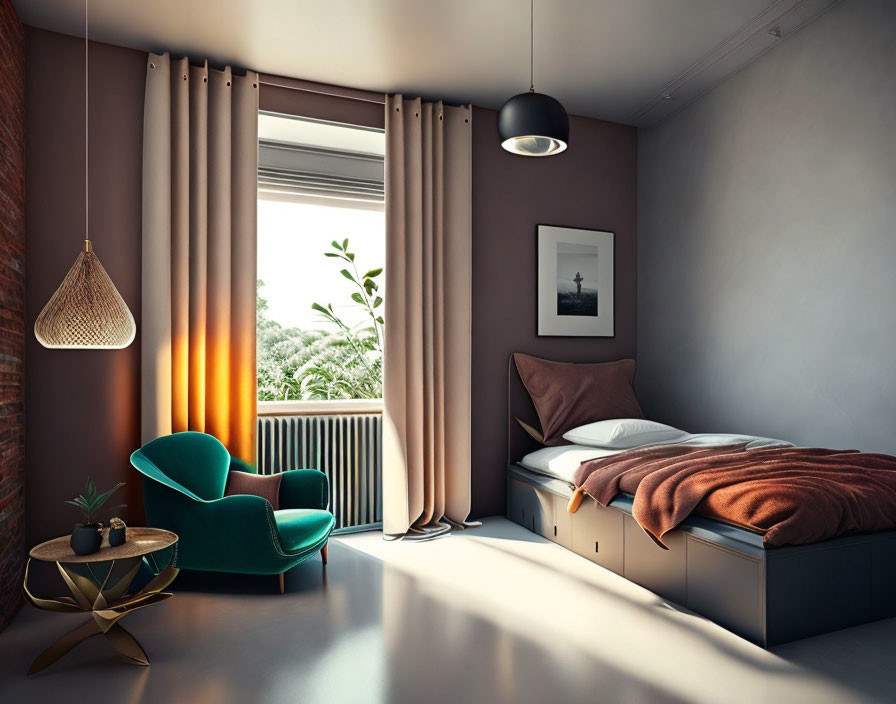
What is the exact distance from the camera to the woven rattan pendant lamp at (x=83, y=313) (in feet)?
8.62

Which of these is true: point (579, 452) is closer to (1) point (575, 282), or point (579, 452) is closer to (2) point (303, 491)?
(1) point (575, 282)

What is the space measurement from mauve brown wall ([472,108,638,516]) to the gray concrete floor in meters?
1.29

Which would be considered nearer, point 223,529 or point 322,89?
point 223,529

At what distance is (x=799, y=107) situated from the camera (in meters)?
3.48

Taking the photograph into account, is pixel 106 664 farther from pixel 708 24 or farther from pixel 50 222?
pixel 708 24

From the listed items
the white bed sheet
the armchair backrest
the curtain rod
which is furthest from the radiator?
the curtain rod

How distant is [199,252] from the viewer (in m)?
3.49

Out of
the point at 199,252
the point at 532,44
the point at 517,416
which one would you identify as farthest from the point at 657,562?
the point at 199,252

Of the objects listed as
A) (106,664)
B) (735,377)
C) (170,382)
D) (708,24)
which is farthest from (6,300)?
(735,377)

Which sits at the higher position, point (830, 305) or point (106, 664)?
point (830, 305)

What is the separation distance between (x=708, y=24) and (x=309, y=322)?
3.00 m

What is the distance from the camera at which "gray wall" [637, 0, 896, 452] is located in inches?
122

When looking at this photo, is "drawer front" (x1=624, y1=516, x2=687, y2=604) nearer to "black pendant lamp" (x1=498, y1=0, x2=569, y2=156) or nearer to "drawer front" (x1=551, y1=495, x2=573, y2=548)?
"drawer front" (x1=551, y1=495, x2=573, y2=548)

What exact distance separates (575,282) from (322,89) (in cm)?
214
